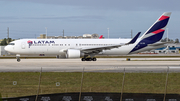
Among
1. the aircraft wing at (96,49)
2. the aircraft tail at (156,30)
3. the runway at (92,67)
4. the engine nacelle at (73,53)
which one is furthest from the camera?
the aircraft tail at (156,30)

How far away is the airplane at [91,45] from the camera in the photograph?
41.1 meters

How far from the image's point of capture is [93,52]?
1603 inches

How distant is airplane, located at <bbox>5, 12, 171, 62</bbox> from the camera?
41.1 metres

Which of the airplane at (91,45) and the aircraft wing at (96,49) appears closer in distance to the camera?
the aircraft wing at (96,49)

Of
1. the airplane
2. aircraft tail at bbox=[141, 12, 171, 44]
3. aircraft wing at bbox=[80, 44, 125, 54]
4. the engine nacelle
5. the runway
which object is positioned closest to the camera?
the runway

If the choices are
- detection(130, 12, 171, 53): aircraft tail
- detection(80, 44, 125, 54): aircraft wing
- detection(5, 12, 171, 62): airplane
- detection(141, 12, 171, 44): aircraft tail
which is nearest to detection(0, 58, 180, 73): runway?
detection(80, 44, 125, 54): aircraft wing

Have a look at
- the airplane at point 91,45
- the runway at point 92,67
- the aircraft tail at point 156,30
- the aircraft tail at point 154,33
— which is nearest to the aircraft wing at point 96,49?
the airplane at point 91,45

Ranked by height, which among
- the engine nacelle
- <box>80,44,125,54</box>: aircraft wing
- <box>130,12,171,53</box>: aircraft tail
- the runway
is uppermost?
<box>130,12,171,53</box>: aircraft tail

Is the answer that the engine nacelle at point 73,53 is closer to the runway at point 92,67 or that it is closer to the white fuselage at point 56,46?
the white fuselage at point 56,46

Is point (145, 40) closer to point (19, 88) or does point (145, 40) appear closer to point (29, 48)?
point (29, 48)

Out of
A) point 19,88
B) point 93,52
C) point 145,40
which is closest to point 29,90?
point 19,88

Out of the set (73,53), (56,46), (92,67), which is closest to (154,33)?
(73,53)

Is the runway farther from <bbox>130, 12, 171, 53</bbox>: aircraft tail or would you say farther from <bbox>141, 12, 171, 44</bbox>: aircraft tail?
<bbox>141, 12, 171, 44</bbox>: aircraft tail

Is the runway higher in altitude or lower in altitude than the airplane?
lower
